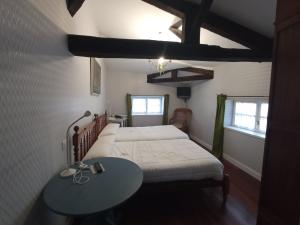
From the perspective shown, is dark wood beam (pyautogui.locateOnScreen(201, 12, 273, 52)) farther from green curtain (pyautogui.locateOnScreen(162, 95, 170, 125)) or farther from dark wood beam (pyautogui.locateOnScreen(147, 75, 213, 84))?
green curtain (pyautogui.locateOnScreen(162, 95, 170, 125))

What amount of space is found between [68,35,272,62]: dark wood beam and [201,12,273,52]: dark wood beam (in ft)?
0.69

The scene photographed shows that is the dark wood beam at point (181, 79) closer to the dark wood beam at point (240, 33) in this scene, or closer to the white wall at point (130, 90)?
the white wall at point (130, 90)

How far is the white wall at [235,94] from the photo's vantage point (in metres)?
3.18

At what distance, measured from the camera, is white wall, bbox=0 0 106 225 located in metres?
0.85

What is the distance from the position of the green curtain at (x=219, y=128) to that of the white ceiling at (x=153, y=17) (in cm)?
144

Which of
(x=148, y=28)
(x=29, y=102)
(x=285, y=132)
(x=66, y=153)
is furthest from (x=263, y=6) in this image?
(x=66, y=153)

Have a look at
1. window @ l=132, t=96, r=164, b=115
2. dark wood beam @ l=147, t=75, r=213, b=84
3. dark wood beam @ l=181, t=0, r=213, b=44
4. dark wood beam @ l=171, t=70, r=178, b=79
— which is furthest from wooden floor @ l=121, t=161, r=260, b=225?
window @ l=132, t=96, r=164, b=115

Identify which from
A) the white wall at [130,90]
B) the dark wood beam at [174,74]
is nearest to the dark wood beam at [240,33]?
the dark wood beam at [174,74]

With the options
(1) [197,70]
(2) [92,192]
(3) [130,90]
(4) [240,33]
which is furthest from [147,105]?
(2) [92,192]

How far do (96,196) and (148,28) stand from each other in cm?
271

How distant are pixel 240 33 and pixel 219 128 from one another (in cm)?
244

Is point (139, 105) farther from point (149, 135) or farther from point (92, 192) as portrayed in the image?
point (92, 192)

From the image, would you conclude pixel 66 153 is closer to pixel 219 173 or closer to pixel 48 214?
pixel 48 214

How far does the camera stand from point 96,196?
1220mm
